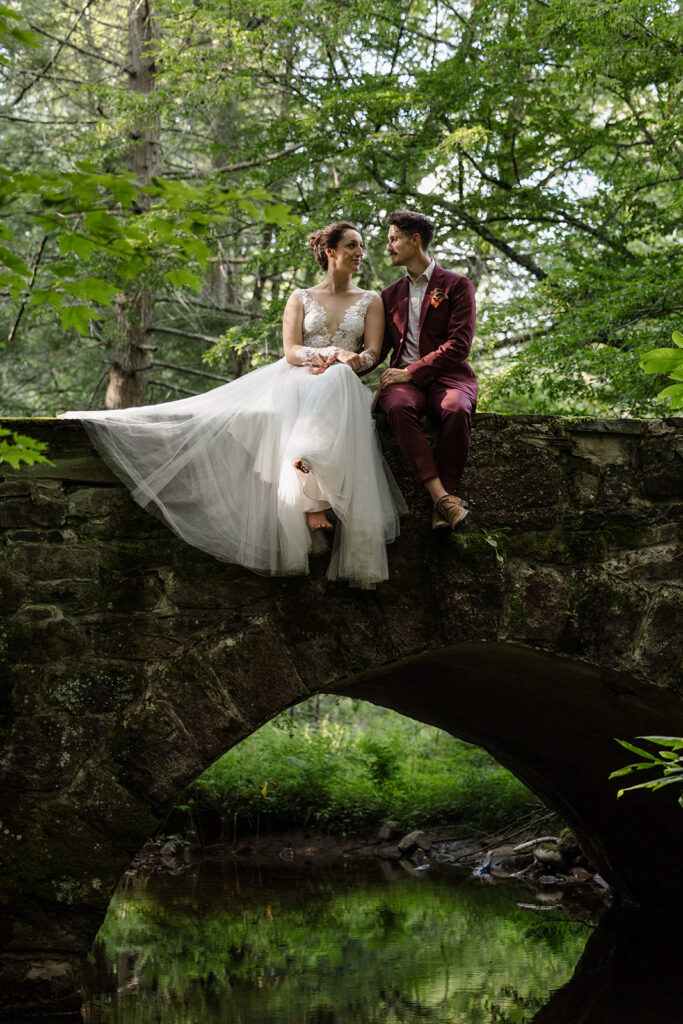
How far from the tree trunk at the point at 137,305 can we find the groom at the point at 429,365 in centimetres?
640

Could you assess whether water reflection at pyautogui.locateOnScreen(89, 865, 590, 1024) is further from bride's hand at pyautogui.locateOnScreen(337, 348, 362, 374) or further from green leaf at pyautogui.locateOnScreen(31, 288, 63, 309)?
green leaf at pyautogui.locateOnScreen(31, 288, 63, 309)

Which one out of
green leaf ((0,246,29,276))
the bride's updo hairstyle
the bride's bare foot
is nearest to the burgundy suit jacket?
the bride's updo hairstyle

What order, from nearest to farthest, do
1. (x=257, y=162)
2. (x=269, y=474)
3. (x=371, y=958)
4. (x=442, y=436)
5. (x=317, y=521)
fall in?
(x=317, y=521)
(x=269, y=474)
(x=442, y=436)
(x=371, y=958)
(x=257, y=162)

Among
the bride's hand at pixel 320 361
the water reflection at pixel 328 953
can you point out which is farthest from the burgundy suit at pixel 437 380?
the water reflection at pixel 328 953

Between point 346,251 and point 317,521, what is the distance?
1.43m

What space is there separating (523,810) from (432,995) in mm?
4955

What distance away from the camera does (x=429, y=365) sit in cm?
445

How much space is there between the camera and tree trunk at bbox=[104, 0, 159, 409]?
1072cm

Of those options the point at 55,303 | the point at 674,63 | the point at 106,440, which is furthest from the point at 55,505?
the point at 674,63

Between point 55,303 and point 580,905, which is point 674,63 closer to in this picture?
point 580,905

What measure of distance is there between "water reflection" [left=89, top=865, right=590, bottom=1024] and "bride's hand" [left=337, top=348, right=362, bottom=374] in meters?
2.73

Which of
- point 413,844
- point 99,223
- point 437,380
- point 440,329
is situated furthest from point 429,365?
point 413,844

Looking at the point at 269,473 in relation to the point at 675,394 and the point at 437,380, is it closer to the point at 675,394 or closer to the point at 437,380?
the point at 437,380

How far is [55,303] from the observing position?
2.51 m
